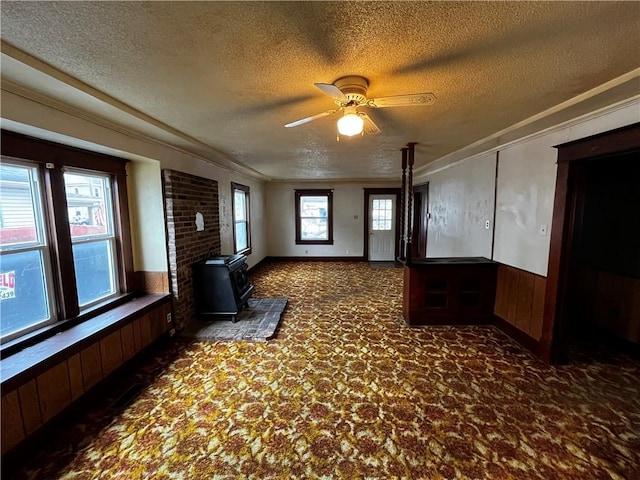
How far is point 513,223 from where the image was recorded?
10.7 feet

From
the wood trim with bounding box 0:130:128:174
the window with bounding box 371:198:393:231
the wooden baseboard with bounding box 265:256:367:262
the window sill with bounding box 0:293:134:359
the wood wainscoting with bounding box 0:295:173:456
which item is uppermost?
the wood trim with bounding box 0:130:128:174

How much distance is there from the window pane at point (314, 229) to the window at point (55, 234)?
517cm

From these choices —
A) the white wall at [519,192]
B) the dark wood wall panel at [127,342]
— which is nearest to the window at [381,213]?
the white wall at [519,192]

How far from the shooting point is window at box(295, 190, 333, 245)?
25.5ft

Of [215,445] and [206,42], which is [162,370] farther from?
[206,42]

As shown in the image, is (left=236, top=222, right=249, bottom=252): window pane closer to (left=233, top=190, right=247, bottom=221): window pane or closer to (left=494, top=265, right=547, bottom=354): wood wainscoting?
(left=233, top=190, right=247, bottom=221): window pane

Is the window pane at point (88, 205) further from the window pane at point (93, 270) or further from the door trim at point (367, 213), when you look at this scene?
the door trim at point (367, 213)

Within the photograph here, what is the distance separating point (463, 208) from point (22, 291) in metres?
5.26

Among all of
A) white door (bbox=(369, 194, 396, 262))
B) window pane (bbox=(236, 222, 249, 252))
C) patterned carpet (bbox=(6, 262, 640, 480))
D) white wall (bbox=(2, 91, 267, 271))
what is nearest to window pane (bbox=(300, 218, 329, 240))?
white door (bbox=(369, 194, 396, 262))

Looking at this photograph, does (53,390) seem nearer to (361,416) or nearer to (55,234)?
(55,234)

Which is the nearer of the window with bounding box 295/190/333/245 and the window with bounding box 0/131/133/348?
the window with bounding box 0/131/133/348

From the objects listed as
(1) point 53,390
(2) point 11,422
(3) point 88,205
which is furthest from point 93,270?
(2) point 11,422

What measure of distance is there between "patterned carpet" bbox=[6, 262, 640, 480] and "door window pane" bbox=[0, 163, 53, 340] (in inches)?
35.8

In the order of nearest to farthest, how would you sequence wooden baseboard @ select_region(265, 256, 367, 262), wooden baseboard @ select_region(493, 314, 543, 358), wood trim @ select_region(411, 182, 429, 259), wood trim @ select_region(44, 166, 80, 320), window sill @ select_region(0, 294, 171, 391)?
window sill @ select_region(0, 294, 171, 391), wood trim @ select_region(44, 166, 80, 320), wooden baseboard @ select_region(493, 314, 543, 358), wood trim @ select_region(411, 182, 429, 259), wooden baseboard @ select_region(265, 256, 367, 262)
